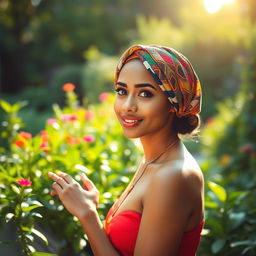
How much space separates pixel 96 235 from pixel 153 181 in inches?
13.9

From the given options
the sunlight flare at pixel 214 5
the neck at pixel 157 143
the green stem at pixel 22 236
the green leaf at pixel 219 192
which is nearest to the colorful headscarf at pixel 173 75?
the neck at pixel 157 143

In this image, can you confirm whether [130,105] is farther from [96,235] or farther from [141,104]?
[96,235]

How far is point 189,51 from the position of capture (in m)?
15.9

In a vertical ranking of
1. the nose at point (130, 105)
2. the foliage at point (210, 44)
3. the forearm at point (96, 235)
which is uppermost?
the foliage at point (210, 44)

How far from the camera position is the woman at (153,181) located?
1.75 m

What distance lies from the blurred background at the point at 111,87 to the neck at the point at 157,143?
0.77m

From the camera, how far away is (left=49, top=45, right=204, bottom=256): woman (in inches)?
68.9

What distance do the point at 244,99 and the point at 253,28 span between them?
1.03 meters

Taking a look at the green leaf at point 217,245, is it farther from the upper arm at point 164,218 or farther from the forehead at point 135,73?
the forehead at point 135,73

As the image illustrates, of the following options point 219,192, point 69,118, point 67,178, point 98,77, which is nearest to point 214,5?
point 98,77

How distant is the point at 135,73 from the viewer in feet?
6.40

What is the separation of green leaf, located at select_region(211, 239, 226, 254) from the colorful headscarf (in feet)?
3.92

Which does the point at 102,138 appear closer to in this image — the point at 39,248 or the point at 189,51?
the point at 39,248

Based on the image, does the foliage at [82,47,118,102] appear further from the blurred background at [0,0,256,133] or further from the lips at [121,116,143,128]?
the lips at [121,116,143,128]
